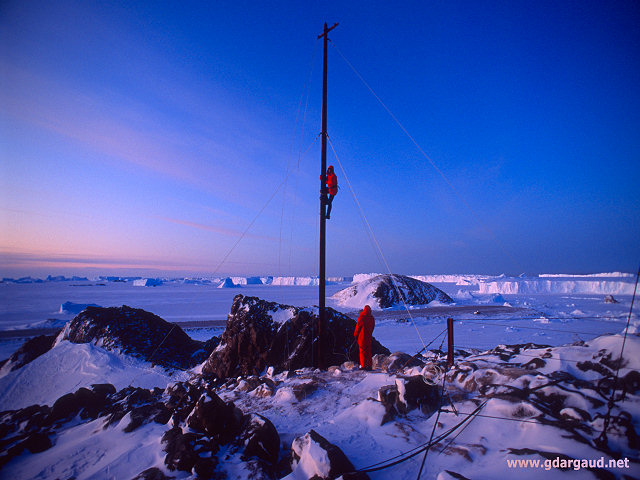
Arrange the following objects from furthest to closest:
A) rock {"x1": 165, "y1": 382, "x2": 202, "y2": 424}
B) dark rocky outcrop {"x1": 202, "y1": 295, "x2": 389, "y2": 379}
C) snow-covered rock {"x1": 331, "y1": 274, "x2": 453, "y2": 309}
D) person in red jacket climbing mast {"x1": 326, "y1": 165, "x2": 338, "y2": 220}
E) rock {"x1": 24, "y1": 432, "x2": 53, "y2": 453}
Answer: snow-covered rock {"x1": 331, "y1": 274, "x2": 453, "y2": 309}, dark rocky outcrop {"x1": 202, "y1": 295, "x2": 389, "y2": 379}, person in red jacket climbing mast {"x1": 326, "y1": 165, "x2": 338, "y2": 220}, rock {"x1": 24, "y1": 432, "x2": 53, "y2": 453}, rock {"x1": 165, "y1": 382, "x2": 202, "y2": 424}

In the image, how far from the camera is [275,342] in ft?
29.6

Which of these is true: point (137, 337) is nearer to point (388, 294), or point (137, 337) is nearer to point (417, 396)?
point (417, 396)

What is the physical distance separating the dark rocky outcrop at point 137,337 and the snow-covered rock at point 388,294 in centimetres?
1685

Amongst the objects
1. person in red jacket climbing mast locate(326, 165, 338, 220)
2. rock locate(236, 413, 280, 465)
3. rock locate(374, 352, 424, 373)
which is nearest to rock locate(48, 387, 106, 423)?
rock locate(236, 413, 280, 465)

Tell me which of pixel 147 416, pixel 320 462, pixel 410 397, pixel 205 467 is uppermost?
pixel 410 397

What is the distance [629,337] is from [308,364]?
23.2ft

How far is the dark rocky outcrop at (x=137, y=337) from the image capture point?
1012 cm

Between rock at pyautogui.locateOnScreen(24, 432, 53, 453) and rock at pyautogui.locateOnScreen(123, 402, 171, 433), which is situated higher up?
rock at pyautogui.locateOnScreen(123, 402, 171, 433)

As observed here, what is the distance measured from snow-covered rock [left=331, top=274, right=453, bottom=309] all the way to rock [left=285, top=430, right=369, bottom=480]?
22960mm

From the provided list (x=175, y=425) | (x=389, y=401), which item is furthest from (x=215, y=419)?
(x=389, y=401)

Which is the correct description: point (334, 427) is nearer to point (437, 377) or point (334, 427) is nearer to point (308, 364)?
point (437, 377)

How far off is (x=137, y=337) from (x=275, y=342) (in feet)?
19.2

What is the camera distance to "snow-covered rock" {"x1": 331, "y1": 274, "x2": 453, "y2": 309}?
26.0m

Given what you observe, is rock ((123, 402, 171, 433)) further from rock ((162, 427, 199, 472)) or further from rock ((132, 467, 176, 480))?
rock ((132, 467, 176, 480))
